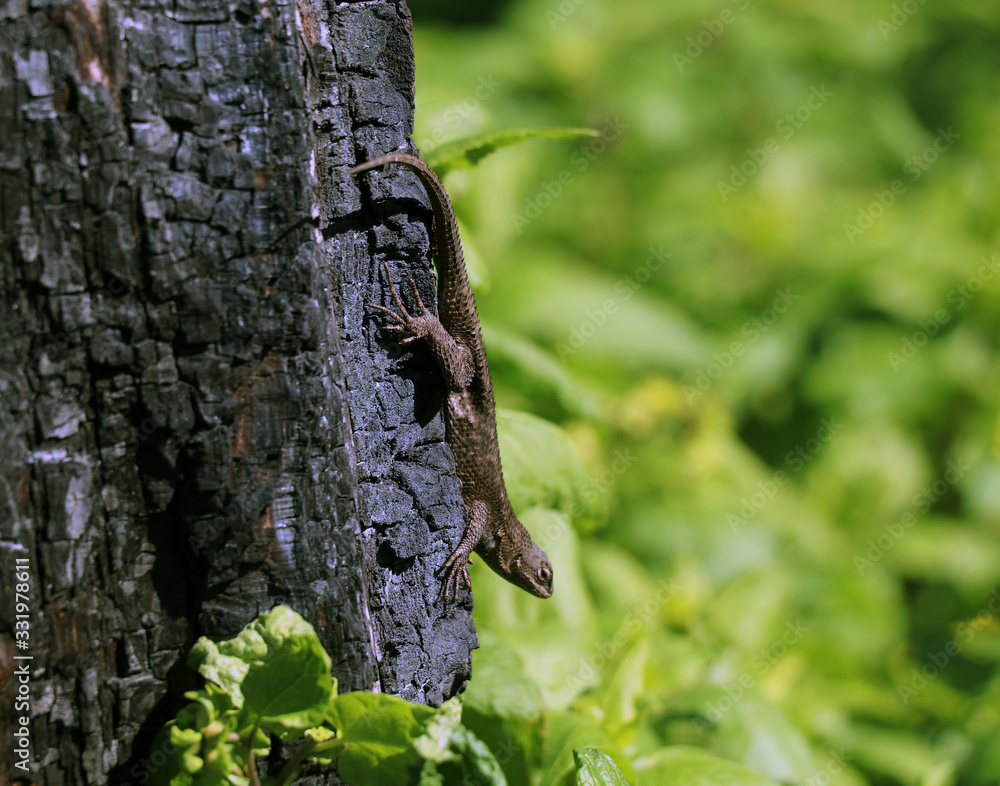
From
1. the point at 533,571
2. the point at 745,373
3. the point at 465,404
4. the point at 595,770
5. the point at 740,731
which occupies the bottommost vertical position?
the point at 740,731

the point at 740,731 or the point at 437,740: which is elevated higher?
the point at 437,740

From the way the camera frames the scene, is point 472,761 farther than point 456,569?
No

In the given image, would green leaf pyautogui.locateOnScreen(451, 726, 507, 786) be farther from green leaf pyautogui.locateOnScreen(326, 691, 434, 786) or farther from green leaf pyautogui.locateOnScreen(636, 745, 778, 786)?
green leaf pyautogui.locateOnScreen(636, 745, 778, 786)

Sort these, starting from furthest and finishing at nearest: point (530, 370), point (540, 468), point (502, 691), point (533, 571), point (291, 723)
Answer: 1. point (533, 571)
2. point (530, 370)
3. point (540, 468)
4. point (502, 691)
5. point (291, 723)

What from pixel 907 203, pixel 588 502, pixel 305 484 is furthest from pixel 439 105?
pixel 907 203

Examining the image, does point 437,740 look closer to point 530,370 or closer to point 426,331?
point 426,331

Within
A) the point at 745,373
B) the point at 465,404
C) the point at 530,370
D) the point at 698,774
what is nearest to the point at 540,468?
the point at 465,404

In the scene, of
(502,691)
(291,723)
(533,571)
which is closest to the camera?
(291,723)

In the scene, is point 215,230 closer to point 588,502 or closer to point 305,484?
point 305,484
